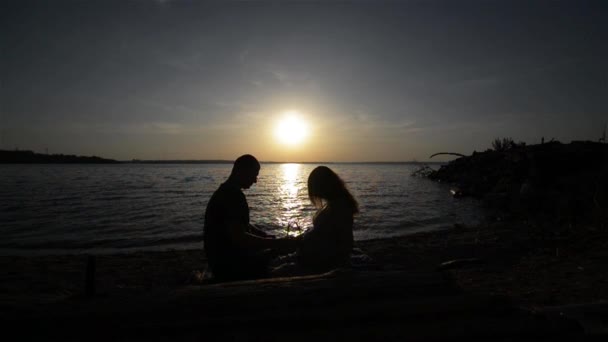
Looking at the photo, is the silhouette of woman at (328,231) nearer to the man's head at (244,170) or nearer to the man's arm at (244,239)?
the man's arm at (244,239)

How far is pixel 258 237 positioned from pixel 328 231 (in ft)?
2.94

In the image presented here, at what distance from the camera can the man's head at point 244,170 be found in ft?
12.3

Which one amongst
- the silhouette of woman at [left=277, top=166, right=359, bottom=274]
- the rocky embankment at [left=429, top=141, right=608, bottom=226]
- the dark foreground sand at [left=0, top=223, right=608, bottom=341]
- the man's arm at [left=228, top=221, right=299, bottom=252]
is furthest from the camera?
the rocky embankment at [left=429, top=141, right=608, bottom=226]

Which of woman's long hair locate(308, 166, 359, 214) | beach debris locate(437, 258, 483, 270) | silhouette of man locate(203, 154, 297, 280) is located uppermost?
woman's long hair locate(308, 166, 359, 214)

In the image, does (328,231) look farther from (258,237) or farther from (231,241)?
(231,241)

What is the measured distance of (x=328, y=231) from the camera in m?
3.77

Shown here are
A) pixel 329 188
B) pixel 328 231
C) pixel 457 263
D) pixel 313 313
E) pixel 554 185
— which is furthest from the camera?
pixel 554 185

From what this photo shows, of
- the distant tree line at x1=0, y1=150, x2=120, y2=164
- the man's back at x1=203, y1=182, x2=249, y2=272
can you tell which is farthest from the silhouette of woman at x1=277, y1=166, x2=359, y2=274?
the distant tree line at x1=0, y1=150, x2=120, y2=164

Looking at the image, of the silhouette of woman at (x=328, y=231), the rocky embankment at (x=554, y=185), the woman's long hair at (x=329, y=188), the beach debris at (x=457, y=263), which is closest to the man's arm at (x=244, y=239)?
the silhouette of woman at (x=328, y=231)

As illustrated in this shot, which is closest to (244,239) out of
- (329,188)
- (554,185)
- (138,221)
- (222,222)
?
(222,222)

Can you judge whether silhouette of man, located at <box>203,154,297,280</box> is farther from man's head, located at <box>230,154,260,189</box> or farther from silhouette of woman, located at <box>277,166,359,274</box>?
silhouette of woman, located at <box>277,166,359,274</box>

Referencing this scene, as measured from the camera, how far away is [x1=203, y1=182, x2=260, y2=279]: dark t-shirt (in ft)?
11.6

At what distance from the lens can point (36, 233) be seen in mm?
11422

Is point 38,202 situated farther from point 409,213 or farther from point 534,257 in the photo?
point 534,257
